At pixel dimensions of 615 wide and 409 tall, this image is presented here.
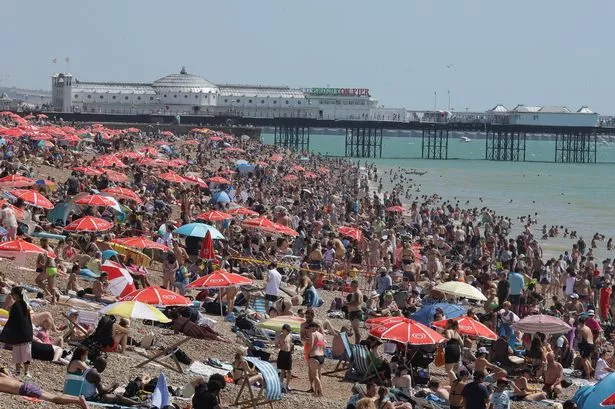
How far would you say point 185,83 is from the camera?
108m

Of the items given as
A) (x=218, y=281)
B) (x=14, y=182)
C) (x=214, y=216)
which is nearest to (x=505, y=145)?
(x=214, y=216)

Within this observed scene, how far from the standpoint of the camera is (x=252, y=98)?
10669 cm

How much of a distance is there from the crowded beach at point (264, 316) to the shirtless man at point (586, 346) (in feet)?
0.08

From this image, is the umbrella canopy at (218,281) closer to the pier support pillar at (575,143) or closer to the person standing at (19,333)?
the person standing at (19,333)

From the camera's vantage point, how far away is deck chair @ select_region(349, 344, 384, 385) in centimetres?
1311

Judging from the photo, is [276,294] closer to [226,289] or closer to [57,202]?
[226,289]

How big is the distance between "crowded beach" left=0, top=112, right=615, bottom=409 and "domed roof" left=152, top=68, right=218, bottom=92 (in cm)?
7750

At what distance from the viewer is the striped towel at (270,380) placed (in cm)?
1140

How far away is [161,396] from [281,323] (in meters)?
3.48

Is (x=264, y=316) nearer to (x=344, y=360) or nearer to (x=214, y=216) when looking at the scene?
(x=344, y=360)

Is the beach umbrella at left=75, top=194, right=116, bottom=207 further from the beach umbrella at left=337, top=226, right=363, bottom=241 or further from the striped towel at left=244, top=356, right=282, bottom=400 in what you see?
the striped towel at left=244, top=356, right=282, bottom=400

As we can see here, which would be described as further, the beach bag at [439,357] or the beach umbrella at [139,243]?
the beach umbrella at [139,243]

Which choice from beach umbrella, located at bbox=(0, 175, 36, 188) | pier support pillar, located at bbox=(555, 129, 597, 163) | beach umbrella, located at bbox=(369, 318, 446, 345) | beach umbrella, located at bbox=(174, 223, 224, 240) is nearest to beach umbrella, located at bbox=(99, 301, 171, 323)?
beach umbrella, located at bbox=(369, 318, 446, 345)

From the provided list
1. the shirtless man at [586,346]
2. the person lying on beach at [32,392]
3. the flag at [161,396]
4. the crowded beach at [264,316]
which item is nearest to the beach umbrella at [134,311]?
the crowded beach at [264,316]
